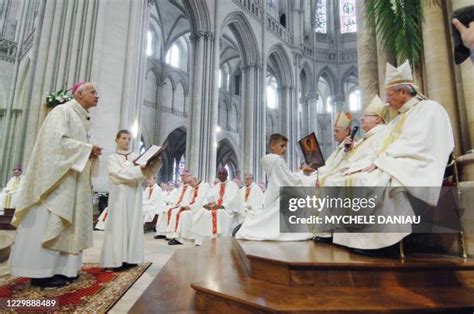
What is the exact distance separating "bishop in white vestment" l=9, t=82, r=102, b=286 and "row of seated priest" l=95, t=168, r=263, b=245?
133 inches

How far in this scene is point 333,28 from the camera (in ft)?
76.9

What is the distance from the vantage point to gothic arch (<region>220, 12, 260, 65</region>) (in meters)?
16.2

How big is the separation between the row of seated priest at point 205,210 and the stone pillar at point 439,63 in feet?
13.8

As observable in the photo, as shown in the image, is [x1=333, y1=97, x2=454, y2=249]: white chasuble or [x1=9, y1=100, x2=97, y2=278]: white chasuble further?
[x1=9, y1=100, x2=97, y2=278]: white chasuble

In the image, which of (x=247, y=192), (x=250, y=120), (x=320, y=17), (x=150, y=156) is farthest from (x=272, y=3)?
(x=150, y=156)

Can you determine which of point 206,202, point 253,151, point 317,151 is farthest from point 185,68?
point 317,151

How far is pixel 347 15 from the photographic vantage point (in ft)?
77.4

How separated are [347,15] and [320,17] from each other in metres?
2.02

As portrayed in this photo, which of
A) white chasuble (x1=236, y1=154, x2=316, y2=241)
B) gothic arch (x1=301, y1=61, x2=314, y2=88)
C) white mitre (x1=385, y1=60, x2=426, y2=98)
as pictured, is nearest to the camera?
white mitre (x1=385, y1=60, x2=426, y2=98)

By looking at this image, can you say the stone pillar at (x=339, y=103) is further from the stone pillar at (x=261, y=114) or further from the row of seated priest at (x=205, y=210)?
the row of seated priest at (x=205, y=210)

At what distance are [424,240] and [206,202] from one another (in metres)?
4.91

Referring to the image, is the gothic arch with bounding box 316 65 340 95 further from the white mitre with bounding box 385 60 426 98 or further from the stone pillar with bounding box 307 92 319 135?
the white mitre with bounding box 385 60 426 98

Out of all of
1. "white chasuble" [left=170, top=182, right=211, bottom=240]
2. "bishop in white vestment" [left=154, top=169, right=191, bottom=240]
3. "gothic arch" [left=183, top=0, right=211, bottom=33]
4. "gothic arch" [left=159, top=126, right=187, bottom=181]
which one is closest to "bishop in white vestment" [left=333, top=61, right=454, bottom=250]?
"white chasuble" [left=170, top=182, right=211, bottom=240]

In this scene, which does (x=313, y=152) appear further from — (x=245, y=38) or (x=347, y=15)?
(x=347, y=15)
